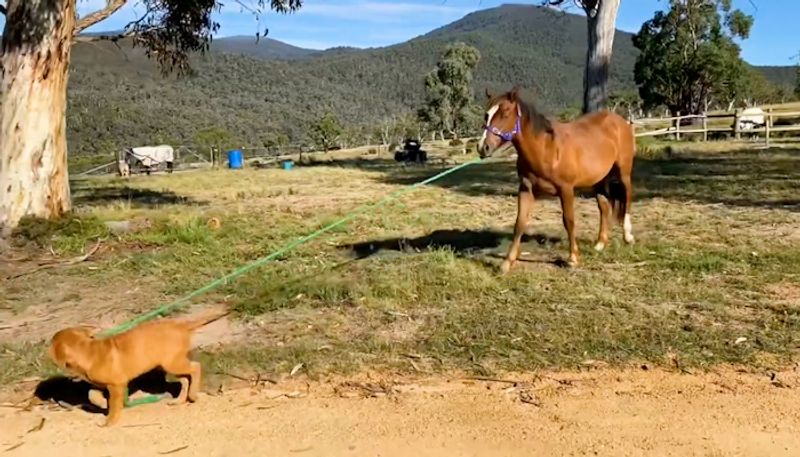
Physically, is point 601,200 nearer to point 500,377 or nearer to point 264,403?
point 500,377

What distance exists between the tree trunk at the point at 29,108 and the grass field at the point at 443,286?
453 millimetres

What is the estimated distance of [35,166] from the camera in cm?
960

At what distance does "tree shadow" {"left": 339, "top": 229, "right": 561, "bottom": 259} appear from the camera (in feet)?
26.9

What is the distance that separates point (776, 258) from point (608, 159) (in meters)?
1.79

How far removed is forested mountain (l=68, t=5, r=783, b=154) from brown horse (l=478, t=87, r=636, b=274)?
16.2 m

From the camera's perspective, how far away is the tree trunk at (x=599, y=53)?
17484mm

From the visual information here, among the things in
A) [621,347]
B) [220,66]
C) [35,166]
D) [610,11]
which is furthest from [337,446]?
[220,66]

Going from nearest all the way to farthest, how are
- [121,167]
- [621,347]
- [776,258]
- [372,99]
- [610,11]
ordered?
[621,347], [776,258], [610,11], [121,167], [372,99]

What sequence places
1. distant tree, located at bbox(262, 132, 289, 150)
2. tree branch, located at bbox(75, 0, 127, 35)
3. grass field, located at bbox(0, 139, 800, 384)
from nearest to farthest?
1. grass field, located at bbox(0, 139, 800, 384)
2. tree branch, located at bbox(75, 0, 127, 35)
3. distant tree, located at bbox(262, 132, 289, 150)

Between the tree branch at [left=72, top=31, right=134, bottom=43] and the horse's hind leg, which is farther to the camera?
the tree branch at [left=72, top=31, right=134, bottom=43]

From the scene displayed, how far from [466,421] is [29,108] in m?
7.90

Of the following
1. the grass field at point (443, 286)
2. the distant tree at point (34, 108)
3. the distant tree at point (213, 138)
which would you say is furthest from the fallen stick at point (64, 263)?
the distant tree at point (213, 138)

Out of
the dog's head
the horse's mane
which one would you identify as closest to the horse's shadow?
the dog's head

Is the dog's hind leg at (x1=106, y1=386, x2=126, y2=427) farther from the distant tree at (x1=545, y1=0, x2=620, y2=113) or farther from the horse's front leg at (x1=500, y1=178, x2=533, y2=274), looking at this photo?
the distant tree at (x1=545, y1=0, x2=620, y2=113)
